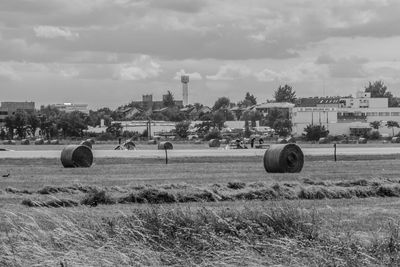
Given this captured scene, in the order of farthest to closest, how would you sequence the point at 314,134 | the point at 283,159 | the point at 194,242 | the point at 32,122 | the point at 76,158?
the point at 32,122 < the point at 314,134 < the point at 76,158 < the point at 283,159 < the point at 194,242

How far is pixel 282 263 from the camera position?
12.9 metres

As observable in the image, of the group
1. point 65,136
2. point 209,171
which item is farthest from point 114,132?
point 209,171

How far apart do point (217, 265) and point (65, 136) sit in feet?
555

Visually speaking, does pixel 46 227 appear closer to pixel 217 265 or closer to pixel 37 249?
pixel 37 249

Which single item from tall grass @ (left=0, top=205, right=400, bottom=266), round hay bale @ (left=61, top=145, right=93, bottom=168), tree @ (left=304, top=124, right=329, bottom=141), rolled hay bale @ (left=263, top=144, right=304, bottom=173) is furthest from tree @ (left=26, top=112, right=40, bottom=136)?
tall grass @ (left=0, top=205, right=400, bottom=266)

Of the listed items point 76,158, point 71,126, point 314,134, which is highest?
point 71,126

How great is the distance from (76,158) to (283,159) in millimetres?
11995

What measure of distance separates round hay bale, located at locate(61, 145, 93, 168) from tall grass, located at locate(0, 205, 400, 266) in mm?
31481

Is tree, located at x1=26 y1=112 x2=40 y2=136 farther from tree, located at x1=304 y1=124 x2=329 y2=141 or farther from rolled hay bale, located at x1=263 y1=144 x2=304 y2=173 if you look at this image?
rolled hay bale, located at x1=263 y1=144 x2=304 y2=173

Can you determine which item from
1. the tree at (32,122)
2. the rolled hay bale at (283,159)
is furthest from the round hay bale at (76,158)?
the tree at (32,122)

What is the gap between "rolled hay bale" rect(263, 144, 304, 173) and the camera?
4228 cm

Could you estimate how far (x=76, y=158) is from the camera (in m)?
47.7

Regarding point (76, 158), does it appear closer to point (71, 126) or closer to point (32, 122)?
point (71, 126)

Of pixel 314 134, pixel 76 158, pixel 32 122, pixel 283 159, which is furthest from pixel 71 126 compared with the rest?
pixel 283 159
